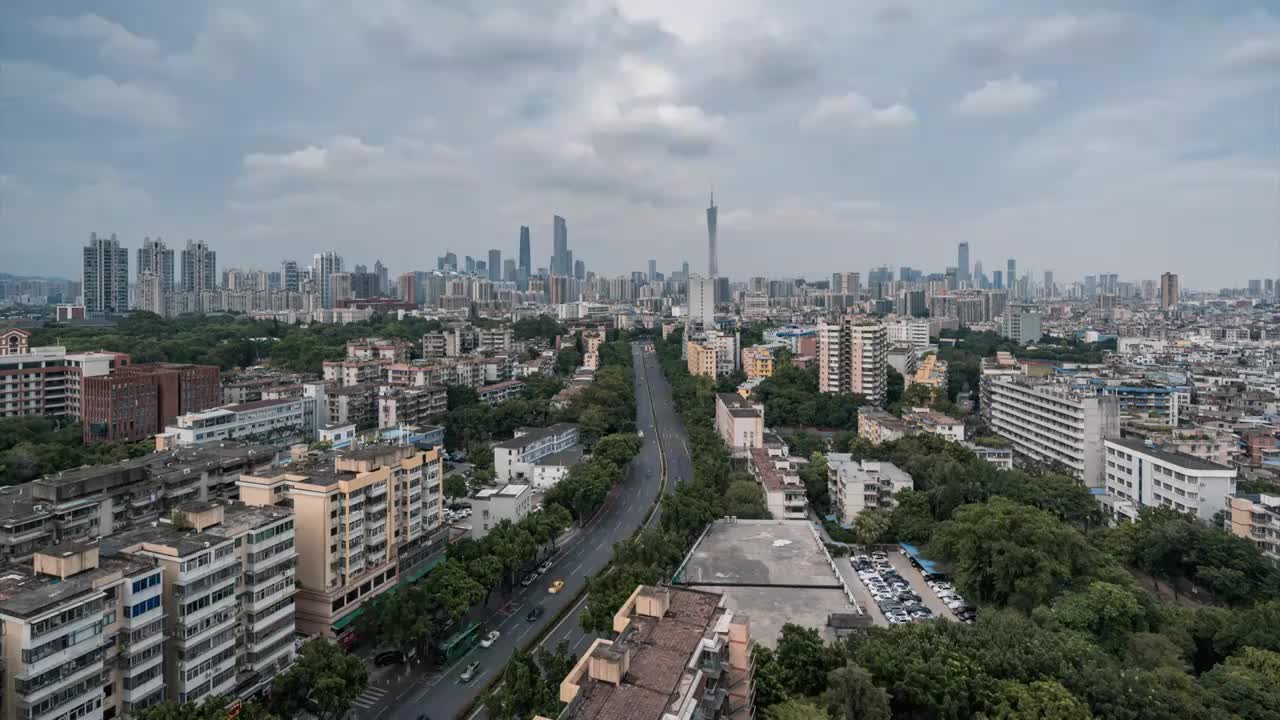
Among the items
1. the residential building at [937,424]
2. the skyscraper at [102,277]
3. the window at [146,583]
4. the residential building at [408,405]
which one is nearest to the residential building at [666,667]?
the window at [146,583]

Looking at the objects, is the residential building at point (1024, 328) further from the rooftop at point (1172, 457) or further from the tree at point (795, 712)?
the tree at point (795, 712)

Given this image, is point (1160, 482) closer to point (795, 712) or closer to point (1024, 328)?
point (795, 712)

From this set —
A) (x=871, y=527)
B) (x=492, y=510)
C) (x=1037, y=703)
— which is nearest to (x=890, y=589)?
(x=871, y=527)

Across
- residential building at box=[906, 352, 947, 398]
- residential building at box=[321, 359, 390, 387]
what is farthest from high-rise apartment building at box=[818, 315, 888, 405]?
residential building at box=[321, 359, 390, 387]

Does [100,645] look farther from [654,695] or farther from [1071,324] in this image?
[1071,324]

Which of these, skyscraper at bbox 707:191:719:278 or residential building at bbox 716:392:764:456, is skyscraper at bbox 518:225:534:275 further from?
residential building at bbox 716:392:764:456

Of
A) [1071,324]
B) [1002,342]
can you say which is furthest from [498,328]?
[1071,324]
